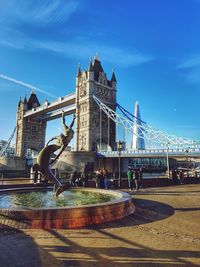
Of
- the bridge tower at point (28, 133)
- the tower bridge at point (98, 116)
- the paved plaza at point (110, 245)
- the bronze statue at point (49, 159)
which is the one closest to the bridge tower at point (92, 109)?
the tower bridge at point (98, 116)

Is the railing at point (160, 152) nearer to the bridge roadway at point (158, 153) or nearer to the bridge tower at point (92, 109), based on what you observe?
the bridge roadway at point (158, 153)

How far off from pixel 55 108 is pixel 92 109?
20995 millimetres

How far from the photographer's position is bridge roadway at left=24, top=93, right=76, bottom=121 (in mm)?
62966

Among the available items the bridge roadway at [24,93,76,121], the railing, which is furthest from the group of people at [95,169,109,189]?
the bridge roadway at [24,93,76,121]

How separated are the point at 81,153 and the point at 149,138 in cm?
1501

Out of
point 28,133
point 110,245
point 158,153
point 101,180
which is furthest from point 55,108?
point 110,245

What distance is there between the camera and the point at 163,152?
41031 millimetres

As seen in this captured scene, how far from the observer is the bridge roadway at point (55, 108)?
62966 mm

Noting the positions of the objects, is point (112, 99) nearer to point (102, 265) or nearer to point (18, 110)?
point (18, 110)

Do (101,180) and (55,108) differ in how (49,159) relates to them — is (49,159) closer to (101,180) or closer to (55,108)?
(101,180)

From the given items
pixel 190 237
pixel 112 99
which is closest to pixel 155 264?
pixel 190 237

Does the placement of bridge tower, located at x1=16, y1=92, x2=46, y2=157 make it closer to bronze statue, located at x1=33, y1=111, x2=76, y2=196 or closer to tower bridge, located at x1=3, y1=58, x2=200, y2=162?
tower bridge, located at x1=3, y1=58, x2=200, y2=162

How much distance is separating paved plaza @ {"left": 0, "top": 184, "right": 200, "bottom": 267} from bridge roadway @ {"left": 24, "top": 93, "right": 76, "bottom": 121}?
56.3m

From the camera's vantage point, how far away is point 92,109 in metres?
55.2
